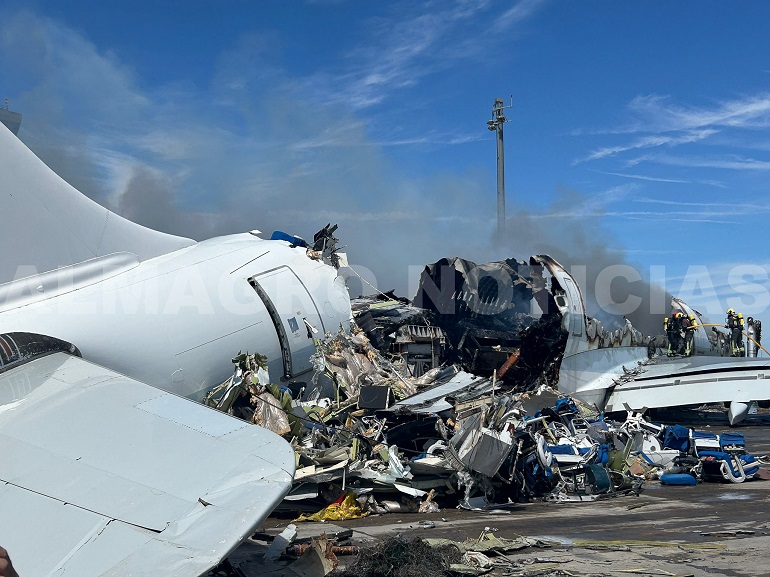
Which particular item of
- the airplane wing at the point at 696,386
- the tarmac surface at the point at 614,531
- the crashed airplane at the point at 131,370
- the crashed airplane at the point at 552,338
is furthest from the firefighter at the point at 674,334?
the crashed airplane at the point at 131,370

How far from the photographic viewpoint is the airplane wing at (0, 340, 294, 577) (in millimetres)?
3785

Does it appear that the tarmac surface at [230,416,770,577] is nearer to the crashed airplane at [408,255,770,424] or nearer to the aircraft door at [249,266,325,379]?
the aircraft door at [249,266,325,379]

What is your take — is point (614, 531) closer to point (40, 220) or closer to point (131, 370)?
point (131, 370)

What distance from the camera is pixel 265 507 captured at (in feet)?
12.7

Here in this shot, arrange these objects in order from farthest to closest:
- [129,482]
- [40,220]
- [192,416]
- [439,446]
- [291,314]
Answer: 1. [291,314]
2. [439,446]
3. [40,220]
4. [192,416]
5. [129,482]

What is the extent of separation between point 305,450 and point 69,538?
6800 millimetres

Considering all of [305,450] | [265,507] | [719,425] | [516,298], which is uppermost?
[516,298]

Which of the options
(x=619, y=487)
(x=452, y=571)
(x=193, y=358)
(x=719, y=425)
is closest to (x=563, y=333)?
(x=719, y=425)

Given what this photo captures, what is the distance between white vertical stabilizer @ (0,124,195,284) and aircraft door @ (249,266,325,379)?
292 centimetres

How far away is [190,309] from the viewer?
11.2 meters

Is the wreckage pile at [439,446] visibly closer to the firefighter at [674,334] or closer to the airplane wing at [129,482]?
the airplane wing at [129,482]

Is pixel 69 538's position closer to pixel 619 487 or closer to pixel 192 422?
pixel 192 422

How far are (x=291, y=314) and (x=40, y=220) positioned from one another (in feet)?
16.3

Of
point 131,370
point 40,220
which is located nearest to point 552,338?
point 131,370
